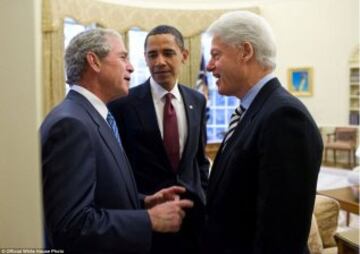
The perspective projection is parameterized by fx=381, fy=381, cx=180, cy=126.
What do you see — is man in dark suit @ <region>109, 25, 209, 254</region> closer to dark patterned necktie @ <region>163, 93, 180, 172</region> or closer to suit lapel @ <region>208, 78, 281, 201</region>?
dark patterned necktie @ <region>163, 93, 180, 172</region>

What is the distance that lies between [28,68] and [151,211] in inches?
34.5

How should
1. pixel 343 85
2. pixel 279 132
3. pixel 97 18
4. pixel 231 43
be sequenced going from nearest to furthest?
pixel 279 132 → pixel 231 43 → pixel 97 18 → pixel 343 85

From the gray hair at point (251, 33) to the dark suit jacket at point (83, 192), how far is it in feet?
1.93

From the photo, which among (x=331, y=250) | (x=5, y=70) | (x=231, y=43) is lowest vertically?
(x=331, y=250)

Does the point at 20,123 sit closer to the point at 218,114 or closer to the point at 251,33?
the point at 251,33

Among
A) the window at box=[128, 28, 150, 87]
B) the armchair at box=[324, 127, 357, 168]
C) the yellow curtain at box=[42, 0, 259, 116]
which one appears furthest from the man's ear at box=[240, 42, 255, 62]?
the armchair at box=[324, 127, 357, 168]

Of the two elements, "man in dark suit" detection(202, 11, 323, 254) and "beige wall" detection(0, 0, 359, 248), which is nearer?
"beige wall" detection(0, 0, 359, 248)

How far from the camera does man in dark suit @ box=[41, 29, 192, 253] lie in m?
1.11

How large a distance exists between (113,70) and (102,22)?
5421 mm

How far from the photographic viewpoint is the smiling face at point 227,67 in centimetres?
142

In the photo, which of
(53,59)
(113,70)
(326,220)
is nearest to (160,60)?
(113,70)

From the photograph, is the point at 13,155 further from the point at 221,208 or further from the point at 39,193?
the point at 221,208

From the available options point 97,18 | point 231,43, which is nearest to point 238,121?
point 231,43

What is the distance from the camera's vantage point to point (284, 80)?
7910 millimetres
